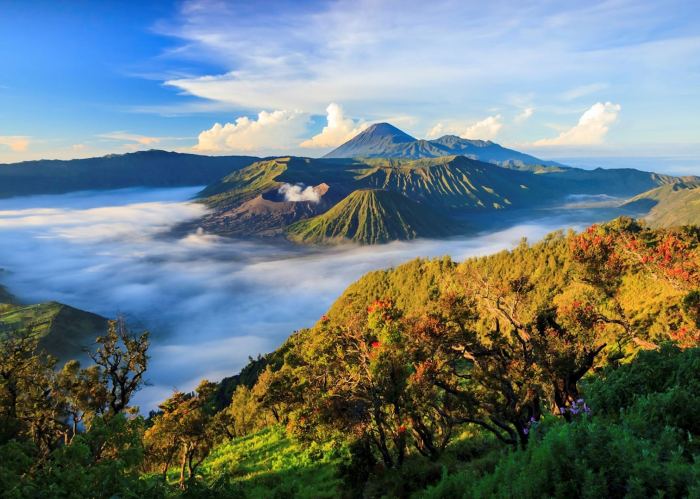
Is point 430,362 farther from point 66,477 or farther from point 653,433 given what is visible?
point 66,477

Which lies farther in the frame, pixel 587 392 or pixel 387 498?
pixel 387 498

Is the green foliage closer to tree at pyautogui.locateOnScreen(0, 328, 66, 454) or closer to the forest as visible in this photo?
the forest

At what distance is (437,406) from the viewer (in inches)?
937

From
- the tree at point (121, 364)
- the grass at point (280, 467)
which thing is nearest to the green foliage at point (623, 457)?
the grass at point (280, 467)

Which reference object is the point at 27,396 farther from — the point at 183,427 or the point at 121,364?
the point at 183,427

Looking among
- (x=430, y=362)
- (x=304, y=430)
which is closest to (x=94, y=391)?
(x=304, y=430)

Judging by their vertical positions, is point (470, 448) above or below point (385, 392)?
below

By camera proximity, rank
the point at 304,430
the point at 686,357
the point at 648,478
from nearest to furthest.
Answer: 1. the point at 648,478
2. the point at 686,357
3. the point at 304,430

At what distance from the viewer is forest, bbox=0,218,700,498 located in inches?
427

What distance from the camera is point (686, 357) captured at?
16.1 metres

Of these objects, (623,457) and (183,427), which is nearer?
(623,457)

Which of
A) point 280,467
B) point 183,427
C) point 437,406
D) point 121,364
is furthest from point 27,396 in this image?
point 437,406

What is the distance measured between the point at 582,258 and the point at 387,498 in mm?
18982

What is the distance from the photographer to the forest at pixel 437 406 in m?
10.8
